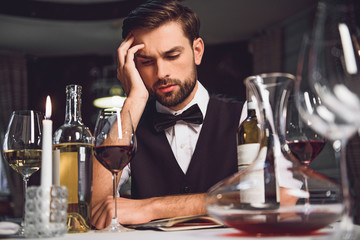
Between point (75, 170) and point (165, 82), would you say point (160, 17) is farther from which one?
point (75, 170)

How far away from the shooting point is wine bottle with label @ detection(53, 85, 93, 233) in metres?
1.03

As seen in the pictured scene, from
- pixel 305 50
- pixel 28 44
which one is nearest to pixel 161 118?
pixel 305 50

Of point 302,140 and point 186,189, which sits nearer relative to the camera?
point 302,140

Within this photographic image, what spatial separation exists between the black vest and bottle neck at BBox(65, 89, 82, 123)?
898 mm

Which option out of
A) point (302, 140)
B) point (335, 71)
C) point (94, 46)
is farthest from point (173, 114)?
point (94, 46)

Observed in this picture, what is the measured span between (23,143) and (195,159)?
1.00 m

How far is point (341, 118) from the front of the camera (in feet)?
1.90

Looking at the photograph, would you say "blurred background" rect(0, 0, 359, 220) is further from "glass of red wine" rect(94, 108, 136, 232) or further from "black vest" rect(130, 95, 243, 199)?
"glass of red wine" rect(94, 108, 136, 232)

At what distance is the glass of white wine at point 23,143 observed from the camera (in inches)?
46.0

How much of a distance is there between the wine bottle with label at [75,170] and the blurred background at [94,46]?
173 inches

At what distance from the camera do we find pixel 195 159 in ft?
6.61

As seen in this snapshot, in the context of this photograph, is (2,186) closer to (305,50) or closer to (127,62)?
(127,62)

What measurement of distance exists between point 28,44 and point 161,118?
5.14 meters

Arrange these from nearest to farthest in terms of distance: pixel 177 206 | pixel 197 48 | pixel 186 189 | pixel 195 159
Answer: pixel 177 206 → pixel 186 189 → pixel 195 159 → pixel 197 48
